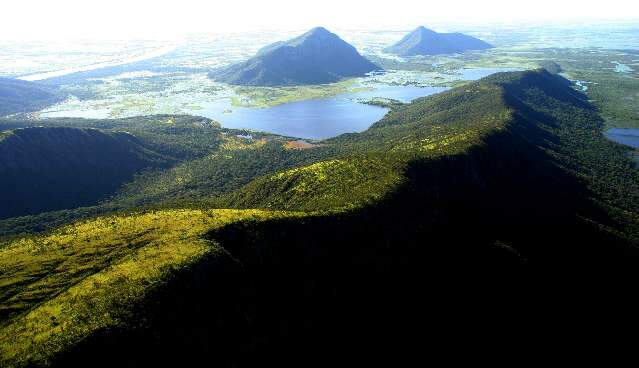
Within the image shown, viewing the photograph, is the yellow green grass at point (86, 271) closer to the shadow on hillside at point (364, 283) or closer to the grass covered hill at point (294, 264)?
the grass covered hill at point (294, 264)

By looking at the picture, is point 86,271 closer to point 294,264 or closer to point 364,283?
point 294,264

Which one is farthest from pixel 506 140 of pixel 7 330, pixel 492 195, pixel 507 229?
pixel 7 330

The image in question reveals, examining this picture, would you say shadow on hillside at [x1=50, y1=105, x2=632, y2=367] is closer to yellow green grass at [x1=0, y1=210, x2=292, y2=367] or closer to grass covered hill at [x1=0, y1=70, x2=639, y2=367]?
grass covered hill at [x1=0, y1=70, x2=639, y2=367]

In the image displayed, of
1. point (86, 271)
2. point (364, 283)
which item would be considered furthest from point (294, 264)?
point (86, 271)

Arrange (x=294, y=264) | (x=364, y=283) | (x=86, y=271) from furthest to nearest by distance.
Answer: (x=364, y=283), (x=294, y=264), (x=86, y=271)

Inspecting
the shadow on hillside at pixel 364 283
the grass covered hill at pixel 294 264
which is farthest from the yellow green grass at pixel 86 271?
the shadow on hillside at pixel 364 283

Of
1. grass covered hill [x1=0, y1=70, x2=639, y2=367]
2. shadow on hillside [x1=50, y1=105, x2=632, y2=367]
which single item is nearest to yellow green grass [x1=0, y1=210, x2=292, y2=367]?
grass covered hill [x1=0, y1=70, x2=639, y2=367]

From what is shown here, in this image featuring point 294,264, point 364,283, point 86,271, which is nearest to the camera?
point 86,271
